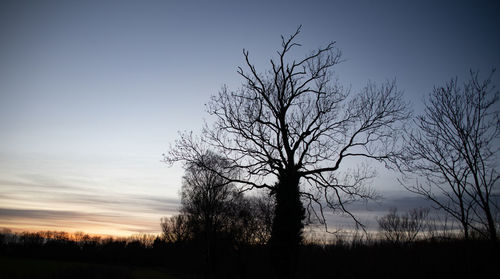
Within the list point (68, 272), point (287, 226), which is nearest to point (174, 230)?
point (68, 272)

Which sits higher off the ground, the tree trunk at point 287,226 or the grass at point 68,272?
the tree trunk at point 287,226

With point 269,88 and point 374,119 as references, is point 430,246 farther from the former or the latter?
point 269,88

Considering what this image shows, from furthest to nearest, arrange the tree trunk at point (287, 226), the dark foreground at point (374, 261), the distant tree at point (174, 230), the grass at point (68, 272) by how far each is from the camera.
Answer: the distant tree at point (174, 230) < the grass at point (68, 272) < the tree trunk at point (287, 226) < the dark foreground at point (374, 261)

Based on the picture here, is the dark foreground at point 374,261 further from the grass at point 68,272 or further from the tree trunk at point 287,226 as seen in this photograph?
the tree trunk at point 287,226

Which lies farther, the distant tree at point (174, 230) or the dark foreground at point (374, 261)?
the distant tree at point (174, 230)

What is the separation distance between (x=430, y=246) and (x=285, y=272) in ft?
20.1

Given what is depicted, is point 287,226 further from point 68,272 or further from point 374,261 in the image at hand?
point 68,272

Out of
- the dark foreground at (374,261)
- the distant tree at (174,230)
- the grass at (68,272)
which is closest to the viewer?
the dark foreground at (374,261)

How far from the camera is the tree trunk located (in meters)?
13.0

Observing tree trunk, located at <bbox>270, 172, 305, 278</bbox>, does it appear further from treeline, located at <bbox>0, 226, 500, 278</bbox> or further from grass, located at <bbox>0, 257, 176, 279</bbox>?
grass, located at <bbox>0, 257, 176, 279</bbox>

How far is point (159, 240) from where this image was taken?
7319 cm

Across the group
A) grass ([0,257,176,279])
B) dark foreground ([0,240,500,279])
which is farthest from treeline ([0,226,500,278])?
grass ([0,257,176,279])

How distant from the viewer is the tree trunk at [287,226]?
1305cm

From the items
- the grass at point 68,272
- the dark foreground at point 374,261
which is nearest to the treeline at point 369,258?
the dark foreground at point 374,261
